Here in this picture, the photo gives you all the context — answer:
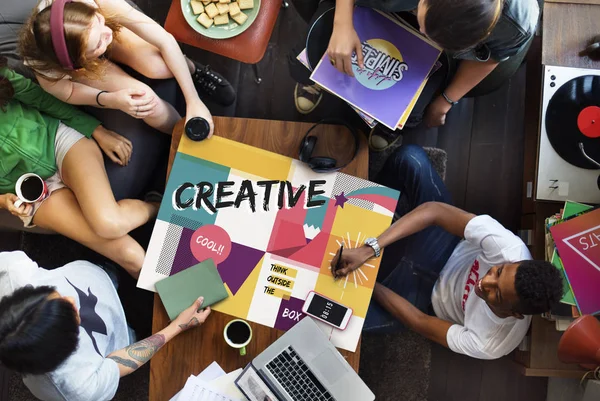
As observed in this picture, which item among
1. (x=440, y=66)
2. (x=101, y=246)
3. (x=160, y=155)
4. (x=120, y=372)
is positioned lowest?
(x=120, y=372)

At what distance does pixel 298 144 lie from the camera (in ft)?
4.74

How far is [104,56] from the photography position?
1.50 meters

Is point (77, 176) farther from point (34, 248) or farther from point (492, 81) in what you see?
point (492, 81)

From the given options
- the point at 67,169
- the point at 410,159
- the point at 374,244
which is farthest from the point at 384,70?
the point at 67,169

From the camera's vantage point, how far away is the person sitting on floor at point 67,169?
59.3 inches

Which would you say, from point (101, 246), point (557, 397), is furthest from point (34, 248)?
point (557, 397)

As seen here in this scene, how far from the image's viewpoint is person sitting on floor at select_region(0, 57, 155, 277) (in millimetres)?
1506

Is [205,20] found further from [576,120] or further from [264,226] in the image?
[576,120]

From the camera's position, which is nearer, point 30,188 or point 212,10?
point 30,188

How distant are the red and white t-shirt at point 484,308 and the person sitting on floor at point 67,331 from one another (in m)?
0.81

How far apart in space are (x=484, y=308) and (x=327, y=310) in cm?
48

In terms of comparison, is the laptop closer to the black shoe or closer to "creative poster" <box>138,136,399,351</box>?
"creative poster" <box>138,136,399,351</box>

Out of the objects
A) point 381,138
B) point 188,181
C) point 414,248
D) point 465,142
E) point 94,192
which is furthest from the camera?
point 465,142

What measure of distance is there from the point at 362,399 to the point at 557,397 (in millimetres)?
984
